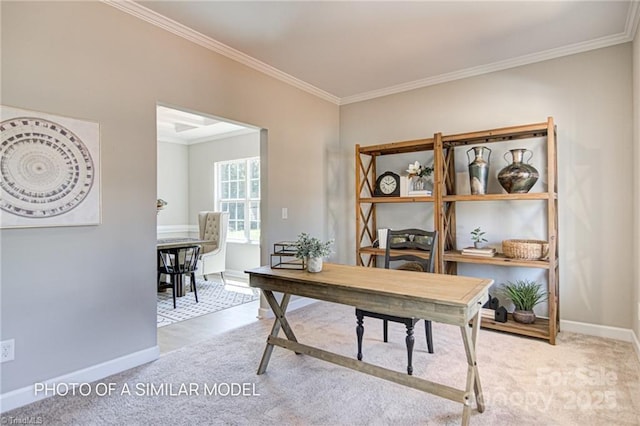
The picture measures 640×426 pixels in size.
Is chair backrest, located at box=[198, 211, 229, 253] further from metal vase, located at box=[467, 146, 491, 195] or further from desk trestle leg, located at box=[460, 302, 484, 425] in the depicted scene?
desk trestle leg, located at box=[460, 302, 484, 425]

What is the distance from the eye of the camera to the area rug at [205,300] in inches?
152

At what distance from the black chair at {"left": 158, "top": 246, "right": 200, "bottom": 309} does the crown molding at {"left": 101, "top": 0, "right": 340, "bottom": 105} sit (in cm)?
244

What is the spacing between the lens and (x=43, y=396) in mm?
2094

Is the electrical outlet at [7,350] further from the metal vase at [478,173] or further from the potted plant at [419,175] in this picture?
the metal vase at [478,173]

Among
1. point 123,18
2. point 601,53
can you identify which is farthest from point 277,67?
A: point 601,53

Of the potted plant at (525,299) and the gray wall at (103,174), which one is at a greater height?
the gray wall at (103,174)

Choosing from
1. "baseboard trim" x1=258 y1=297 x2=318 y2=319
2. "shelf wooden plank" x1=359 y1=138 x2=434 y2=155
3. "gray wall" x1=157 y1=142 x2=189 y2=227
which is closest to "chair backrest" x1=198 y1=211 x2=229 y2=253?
"gray wall" x1=157 y1=142 x2=189 y2=227

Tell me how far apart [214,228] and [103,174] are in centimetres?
339

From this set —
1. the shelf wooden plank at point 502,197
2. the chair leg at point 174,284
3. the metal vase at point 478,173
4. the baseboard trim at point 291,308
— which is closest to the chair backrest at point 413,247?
the shelf wooden plank at point 502,197

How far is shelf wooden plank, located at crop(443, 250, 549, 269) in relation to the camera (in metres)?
2.94

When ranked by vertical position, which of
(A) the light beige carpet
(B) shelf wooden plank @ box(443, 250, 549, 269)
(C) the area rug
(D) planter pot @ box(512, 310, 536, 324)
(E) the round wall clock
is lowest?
(C) the area rug

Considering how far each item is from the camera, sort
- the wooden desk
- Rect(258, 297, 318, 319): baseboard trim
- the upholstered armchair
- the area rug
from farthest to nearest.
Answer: the upholstered armchair < the area rug < Rect(258, 297, 318, 319): baseboard trim < the wooden desk

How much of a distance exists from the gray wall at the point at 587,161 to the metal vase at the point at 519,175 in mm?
345

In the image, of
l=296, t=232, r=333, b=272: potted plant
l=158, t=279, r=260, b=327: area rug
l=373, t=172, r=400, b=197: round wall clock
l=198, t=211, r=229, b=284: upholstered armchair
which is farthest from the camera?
l=198, t=211, r=229, b=284: upholstered armchair
